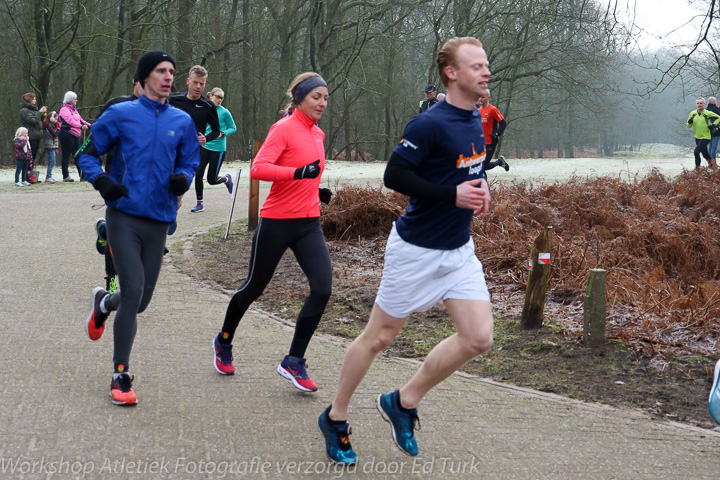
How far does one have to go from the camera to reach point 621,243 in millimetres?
9578

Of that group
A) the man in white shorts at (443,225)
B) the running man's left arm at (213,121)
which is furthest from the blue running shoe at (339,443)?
the running man's left arm at (213,121)

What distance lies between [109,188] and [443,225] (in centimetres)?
187

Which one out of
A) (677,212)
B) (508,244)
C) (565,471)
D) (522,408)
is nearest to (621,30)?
(677,212)

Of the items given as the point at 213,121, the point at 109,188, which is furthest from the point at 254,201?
the point at 109,188

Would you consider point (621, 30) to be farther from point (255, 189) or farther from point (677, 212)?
point (255, 189)

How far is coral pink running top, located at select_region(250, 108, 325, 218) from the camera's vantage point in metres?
4.74

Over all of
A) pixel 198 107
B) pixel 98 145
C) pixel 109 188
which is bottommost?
pixel 109 188

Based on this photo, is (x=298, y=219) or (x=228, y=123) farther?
(x=228, y=123)

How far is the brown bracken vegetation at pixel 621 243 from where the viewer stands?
6.26 meters

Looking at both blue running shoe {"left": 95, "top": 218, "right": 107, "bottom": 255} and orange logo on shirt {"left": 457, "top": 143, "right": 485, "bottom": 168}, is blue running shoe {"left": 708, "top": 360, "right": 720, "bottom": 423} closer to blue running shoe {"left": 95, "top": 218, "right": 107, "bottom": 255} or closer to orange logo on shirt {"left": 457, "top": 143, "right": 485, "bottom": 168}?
orange logo on shirt {"left": 457, "top": 143, "right": 485, "bottom": 168}

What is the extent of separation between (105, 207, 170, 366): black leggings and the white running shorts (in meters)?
1.61

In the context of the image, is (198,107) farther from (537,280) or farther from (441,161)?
(441,161)

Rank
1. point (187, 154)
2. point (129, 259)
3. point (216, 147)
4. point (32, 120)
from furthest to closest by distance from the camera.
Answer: point (32, 120), point (216, 147), point (187, 154), point (129, 259)

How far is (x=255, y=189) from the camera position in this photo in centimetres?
1123
